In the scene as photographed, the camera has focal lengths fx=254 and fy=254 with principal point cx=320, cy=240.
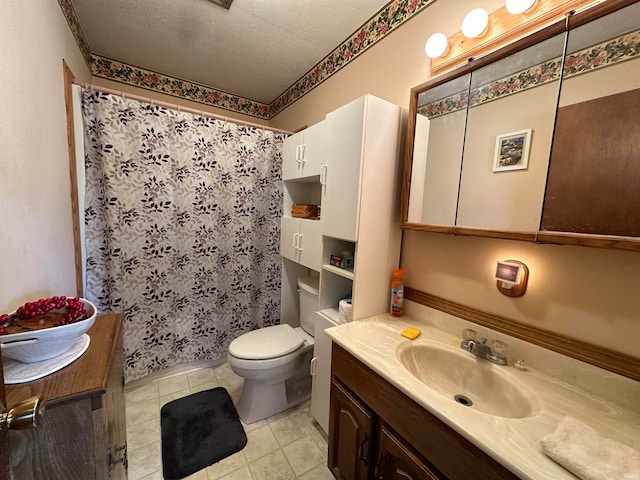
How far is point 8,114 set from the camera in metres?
0.81

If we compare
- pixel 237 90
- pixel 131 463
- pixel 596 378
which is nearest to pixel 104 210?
pixel 131 463

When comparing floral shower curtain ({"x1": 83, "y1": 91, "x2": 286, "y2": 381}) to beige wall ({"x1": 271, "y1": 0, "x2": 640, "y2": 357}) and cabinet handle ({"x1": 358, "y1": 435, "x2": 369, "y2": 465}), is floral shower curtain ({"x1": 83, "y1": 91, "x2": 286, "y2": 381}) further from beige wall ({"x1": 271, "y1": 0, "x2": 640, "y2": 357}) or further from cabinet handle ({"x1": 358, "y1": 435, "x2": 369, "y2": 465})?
cabinet handle ({"x1": 358, "y1": 435, "x2": 369, "y2": 465})

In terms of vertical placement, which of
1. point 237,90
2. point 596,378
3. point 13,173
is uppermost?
point 237,90

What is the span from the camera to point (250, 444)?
4.72 ft

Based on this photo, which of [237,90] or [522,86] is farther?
[237,90]

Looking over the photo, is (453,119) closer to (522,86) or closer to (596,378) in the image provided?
(522,86)

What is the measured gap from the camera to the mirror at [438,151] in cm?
109

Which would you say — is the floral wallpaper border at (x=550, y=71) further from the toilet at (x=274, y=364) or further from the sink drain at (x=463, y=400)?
the toilet at (x=274, y=364)

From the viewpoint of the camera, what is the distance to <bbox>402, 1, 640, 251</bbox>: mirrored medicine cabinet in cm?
72

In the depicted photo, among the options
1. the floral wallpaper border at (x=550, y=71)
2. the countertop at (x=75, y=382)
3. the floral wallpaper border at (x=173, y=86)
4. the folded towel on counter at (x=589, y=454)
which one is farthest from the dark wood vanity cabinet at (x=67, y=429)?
the floral wallpaper border at (x=173, y=86)

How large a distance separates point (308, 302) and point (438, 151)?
1252mm

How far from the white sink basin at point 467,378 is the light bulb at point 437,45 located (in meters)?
1.27

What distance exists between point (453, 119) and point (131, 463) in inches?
89.9

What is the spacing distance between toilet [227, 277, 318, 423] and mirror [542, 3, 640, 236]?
1.34 meters
